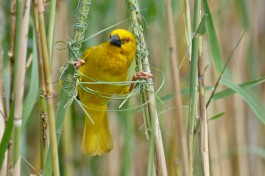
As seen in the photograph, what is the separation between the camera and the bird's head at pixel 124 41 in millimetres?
1519

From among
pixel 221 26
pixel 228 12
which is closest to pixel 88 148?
pixel 221 26

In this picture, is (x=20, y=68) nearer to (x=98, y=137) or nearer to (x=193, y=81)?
(x=193, y=81)

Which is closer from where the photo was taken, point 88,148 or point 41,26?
point 41,26

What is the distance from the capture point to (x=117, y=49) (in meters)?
1.65

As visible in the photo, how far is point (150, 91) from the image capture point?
4.18 ft

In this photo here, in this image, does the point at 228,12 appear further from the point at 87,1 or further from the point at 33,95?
the point at 33,95

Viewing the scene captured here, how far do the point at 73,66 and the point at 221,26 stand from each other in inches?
49.8

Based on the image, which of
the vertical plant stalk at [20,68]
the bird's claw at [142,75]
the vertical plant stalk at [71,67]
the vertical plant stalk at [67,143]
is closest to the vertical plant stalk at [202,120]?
the bird's claw at [142,75]

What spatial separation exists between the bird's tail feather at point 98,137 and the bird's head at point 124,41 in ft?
0.69

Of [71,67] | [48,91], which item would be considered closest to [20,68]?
[48,91]

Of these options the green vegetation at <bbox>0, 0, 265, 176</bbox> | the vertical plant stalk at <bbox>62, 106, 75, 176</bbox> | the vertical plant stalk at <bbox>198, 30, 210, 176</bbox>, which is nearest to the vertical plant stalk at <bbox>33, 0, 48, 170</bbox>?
the green vegetation at <bbox>0, 0, 265, 176</bbox>

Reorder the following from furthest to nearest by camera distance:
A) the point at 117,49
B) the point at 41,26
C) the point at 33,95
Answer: the point at 117,49
the point at 33,95
the point at 41,26

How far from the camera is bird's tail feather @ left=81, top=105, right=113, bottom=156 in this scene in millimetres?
1651

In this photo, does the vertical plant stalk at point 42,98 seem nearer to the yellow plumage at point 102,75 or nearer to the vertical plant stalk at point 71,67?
the vertical plant stalk at point 71,67
